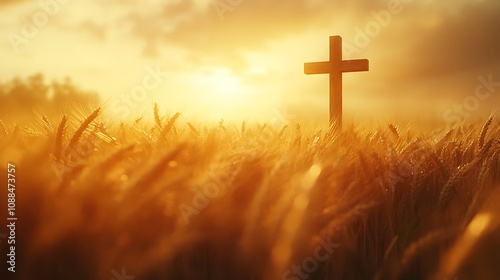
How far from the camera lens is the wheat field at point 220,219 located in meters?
1.53

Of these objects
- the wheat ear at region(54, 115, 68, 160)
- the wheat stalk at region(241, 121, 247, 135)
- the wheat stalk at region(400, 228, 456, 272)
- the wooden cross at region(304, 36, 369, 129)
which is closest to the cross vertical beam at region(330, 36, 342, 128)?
the wooden cross at region(304, 36, 369, 129)

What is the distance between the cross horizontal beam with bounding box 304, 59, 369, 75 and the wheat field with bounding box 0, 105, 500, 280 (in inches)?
207

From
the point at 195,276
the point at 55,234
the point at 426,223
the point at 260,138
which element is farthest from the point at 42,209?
the point at 426,223

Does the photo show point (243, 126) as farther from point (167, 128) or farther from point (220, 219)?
point (220, 219)

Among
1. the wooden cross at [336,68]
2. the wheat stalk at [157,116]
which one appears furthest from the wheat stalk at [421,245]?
the wooden cross at [336,68]

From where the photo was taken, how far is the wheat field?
1.53 metres

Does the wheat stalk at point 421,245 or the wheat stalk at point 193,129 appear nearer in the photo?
the wheat stalk at point 421,245

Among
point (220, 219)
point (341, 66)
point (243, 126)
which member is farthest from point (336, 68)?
point (220, 219)

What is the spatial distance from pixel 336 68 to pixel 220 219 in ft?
19.3

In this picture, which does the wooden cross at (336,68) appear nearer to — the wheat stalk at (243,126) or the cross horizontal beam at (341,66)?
the cross horizontal beam at (341,66)

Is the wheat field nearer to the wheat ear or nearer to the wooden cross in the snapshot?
the wheat ear

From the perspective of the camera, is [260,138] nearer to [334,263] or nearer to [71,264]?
[334,263]

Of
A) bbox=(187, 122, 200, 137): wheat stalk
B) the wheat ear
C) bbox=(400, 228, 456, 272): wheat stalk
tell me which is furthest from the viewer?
bbox=(187, 122, 200, 137): wheat stalk

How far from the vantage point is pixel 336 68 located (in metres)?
7.27
